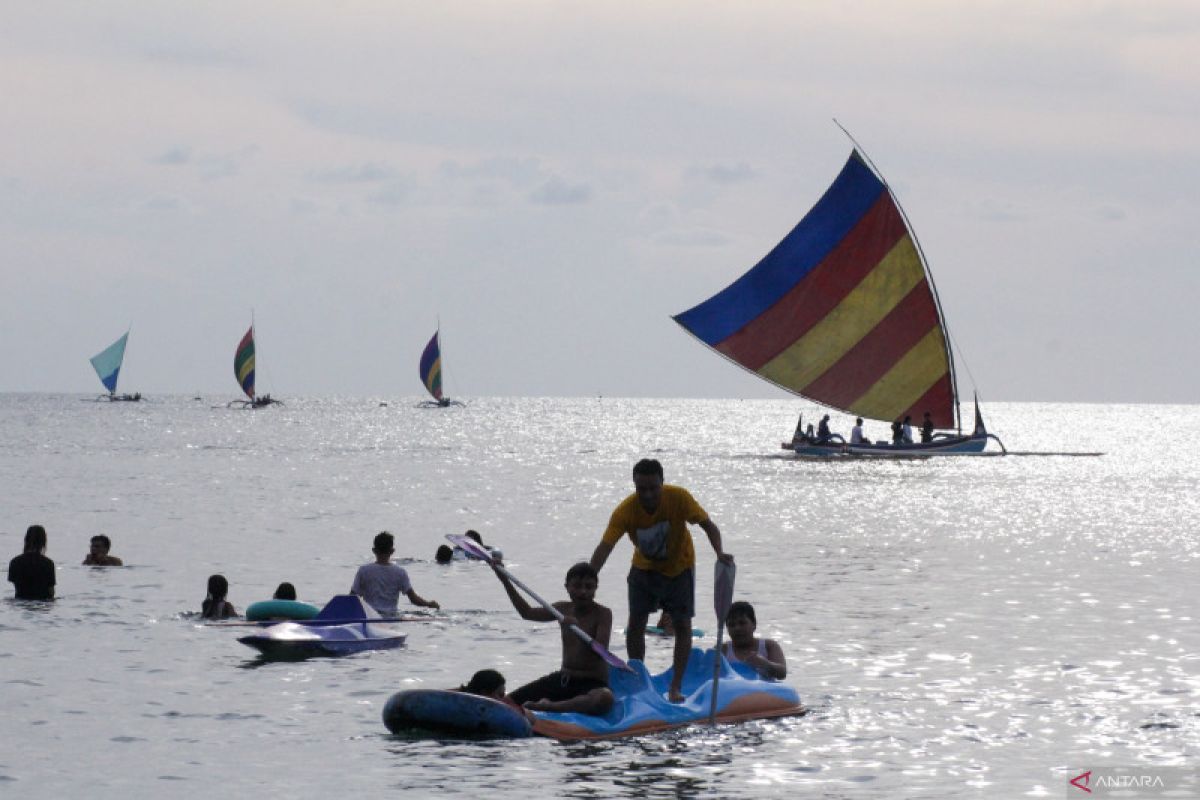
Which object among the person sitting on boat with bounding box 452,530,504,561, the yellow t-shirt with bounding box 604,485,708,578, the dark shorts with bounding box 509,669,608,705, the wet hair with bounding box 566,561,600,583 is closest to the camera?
the person sitting on boat with bounding box 452,530,504,561

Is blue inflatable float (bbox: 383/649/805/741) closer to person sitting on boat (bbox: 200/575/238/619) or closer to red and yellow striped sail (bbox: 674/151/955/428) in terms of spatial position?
person sitting on boat (bbox: 200/575/238/619)

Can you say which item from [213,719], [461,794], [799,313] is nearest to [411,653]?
[213,719]

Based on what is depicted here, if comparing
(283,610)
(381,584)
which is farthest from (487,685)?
(381,584)

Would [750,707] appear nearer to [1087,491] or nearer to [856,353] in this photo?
[856,353]

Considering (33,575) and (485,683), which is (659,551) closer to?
(485,683)

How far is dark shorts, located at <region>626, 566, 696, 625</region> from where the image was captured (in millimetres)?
17578

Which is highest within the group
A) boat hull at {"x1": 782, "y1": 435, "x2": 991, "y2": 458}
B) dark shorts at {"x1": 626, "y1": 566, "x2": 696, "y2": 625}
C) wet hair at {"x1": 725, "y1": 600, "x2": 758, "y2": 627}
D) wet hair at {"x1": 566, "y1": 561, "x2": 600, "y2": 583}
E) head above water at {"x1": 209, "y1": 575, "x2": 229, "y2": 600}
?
boat hull at {"x1": 782, "y1": 435, "x2": 991, "y2": 458}

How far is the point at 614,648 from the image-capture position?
25.2m

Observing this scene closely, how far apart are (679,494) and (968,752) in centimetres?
393

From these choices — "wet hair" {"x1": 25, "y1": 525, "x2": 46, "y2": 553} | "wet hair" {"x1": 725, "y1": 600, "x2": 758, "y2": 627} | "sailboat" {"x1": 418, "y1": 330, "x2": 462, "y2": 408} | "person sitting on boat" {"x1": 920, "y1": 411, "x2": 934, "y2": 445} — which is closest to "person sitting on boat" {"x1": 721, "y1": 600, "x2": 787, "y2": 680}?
"wet hair" {"x1": 725, "y1": 600, "x2": 758, "y2": 627}

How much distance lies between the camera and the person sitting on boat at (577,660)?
1684cm

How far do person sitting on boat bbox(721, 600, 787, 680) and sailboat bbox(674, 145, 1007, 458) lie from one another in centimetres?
4853

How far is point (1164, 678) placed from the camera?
73.9ft

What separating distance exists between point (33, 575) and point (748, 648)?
13578 mm
